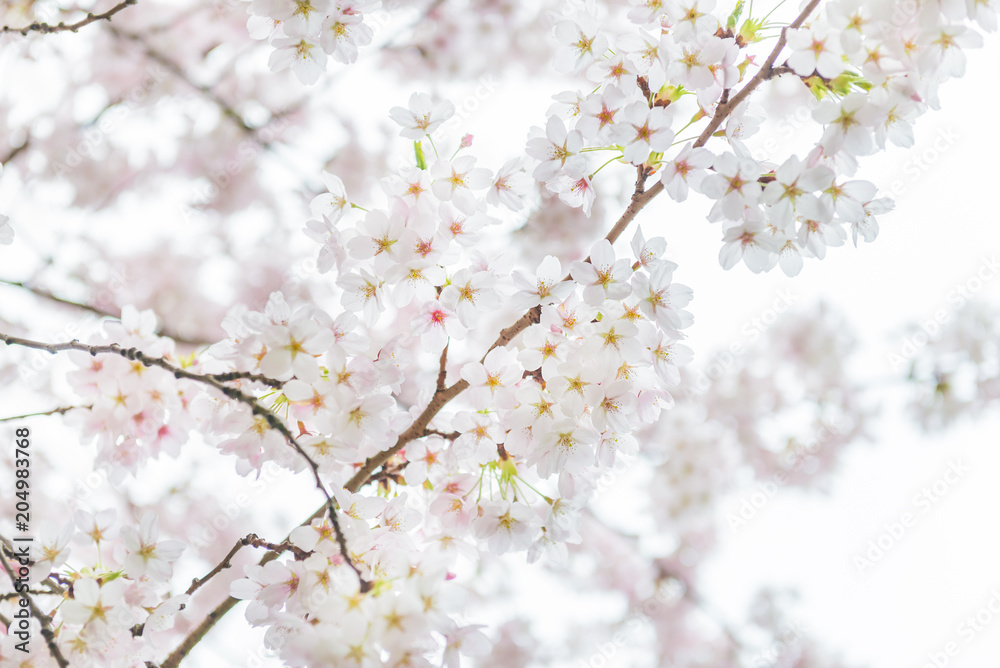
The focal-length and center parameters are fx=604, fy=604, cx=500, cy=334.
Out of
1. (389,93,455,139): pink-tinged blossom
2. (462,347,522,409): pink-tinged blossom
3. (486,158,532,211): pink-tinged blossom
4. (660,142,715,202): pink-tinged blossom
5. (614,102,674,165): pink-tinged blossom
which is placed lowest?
(462,347,522,409): pink-tinged blossom

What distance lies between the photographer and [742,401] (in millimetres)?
4996

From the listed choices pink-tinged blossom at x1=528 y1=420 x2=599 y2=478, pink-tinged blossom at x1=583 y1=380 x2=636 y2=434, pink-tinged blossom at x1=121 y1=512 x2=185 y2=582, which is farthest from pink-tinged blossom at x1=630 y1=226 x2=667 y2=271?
pink-tinged blossom at x1=121 y1=512 x2=185 y2=582

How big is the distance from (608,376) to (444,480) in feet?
1.49

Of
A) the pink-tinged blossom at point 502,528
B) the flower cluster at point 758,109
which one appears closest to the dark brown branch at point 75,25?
the flower cluster at point 758,109

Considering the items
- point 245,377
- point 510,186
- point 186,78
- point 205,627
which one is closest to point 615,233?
point 510,186

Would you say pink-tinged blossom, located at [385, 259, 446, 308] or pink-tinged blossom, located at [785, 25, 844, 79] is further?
pink-tinged blossom, located at [385, 259, 446, 308]

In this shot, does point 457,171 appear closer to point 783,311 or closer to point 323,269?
point 323,269

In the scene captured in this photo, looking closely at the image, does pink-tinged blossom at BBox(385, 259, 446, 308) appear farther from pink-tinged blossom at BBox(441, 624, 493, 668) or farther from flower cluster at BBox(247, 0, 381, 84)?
pink-tinged blossom at BBox(441, 624, 493, 668)

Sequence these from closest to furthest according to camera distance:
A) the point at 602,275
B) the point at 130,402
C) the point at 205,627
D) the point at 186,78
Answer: the point at 602,275 → the point at 205,627 → the point at 130,402 → the point at 186,78

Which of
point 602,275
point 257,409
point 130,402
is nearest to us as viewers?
point 257,409

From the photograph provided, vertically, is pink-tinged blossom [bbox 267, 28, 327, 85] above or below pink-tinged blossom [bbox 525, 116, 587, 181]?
above

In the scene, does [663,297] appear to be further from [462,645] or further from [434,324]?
[462,645]

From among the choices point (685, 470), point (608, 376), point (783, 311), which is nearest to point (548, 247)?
point (685, 470)

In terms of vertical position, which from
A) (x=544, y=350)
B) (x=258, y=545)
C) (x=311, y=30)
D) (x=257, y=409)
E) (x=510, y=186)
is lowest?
(x=258, y=545)
